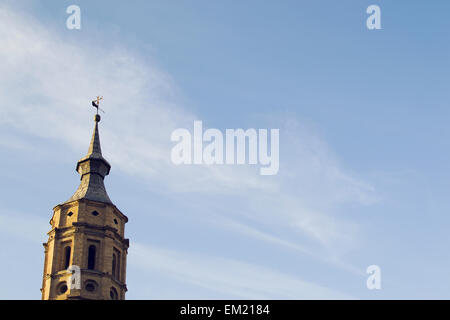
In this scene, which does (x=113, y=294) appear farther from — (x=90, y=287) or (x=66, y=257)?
(x=66, y=257)

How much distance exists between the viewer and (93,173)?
305ft

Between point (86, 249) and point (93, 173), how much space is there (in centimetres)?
1380

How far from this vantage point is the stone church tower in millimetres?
79312

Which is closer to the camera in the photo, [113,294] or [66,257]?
[113,294]

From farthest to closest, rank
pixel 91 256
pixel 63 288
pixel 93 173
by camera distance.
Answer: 1. pixel 93 173
2. pixel 91 256
3. pixel 63 288

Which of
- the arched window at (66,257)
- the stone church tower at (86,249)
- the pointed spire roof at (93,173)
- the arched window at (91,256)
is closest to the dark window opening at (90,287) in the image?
the stone church tower at (86,249)

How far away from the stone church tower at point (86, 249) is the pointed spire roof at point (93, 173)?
0.14m

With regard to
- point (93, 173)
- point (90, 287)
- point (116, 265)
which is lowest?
point (90, 287)

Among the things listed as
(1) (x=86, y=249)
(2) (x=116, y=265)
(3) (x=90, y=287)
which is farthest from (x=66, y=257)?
(2) (x=116, y=265)
